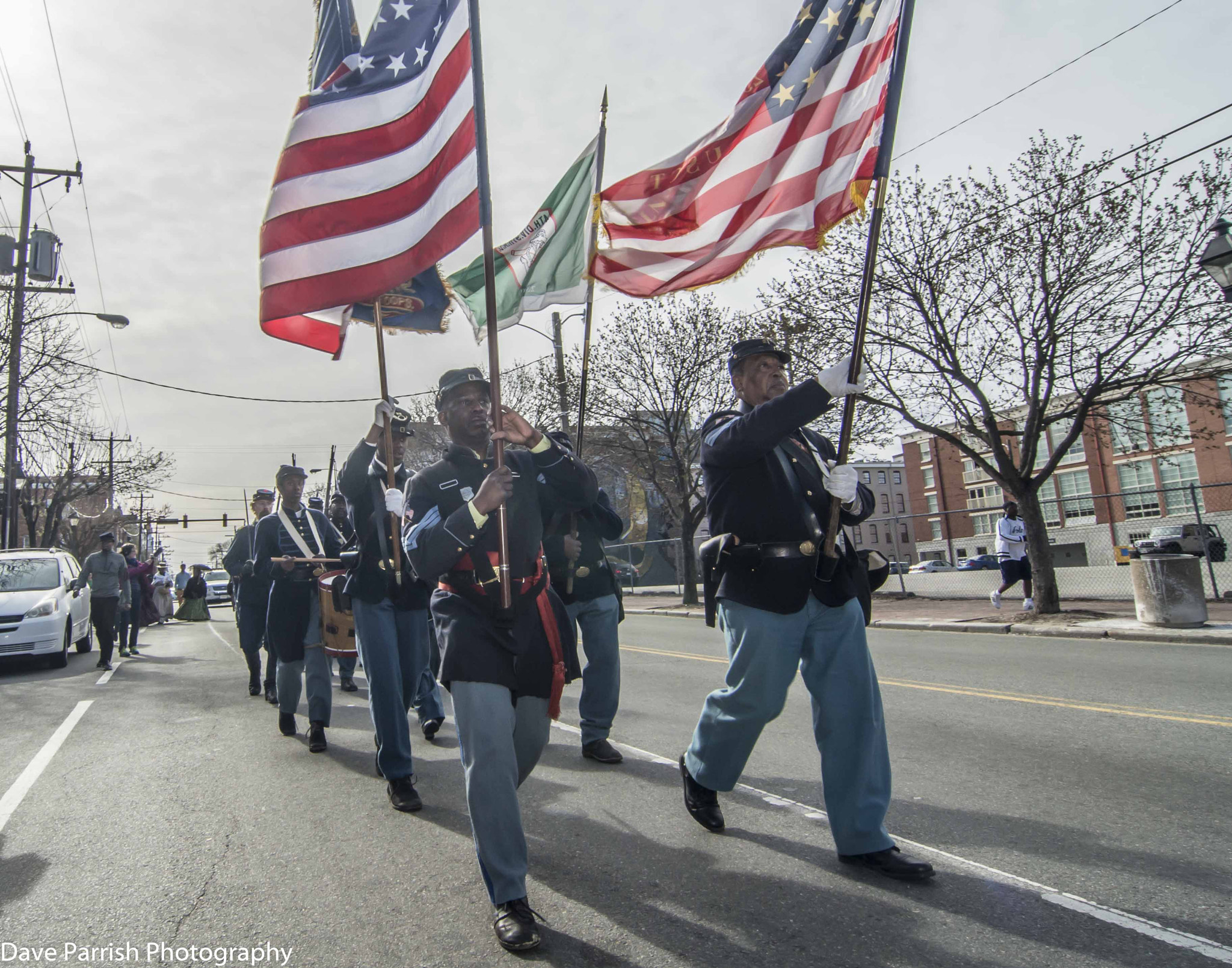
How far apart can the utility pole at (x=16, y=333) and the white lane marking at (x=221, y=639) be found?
5.77m

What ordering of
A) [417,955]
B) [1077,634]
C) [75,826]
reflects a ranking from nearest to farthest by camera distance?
[417,955] < [75,826] < [1077,634]

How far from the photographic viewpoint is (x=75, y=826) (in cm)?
440

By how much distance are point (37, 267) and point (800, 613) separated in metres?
25.1

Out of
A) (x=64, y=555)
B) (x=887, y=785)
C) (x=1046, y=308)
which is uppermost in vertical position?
(x=1046, y=308)

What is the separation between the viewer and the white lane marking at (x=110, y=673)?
35.6ft

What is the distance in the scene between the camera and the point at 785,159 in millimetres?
4461

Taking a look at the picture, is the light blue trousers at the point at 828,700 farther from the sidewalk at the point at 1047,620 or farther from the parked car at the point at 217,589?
the parked car at the point at 217,589

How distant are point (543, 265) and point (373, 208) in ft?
6.10

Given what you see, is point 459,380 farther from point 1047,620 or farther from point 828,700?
point 1047,620

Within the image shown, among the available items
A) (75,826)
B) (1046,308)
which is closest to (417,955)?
(75,826)

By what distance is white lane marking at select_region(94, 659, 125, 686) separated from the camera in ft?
35.6

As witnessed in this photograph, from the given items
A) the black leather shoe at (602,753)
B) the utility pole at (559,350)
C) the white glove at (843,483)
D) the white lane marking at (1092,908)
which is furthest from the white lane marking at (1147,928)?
the utility pole at (559,350)

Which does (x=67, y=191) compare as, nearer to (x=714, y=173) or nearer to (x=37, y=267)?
(x=37, y=267)

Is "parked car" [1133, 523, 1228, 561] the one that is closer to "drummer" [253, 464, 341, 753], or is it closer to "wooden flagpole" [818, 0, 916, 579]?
"wooden flagpole" [818, 0, 916, 579]
